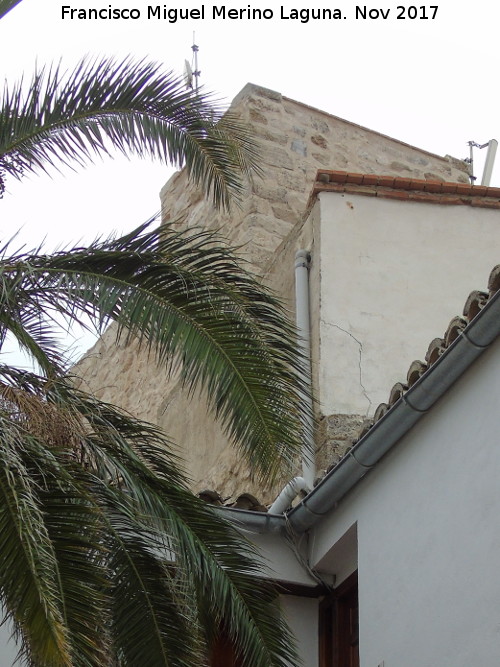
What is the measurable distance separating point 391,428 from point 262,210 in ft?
20.6

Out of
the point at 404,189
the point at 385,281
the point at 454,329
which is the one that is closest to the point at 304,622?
the point at 454,329

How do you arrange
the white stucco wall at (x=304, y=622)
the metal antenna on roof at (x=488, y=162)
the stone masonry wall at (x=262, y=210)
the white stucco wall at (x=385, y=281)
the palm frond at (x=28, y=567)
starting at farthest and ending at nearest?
the metal antenna on roof at (x=488, y=162)
the stone masonry wall at (x=262, y=210)
the white stucco wall at (x=385, y=281)
the white stucco wall at (x=304, y=622)
the palm frond at (x=28, y=567)

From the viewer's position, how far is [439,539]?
21.4 ft

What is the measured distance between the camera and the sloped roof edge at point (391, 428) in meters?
6.33

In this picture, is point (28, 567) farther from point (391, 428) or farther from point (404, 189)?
point (404, 189)

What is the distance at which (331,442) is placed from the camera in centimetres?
953

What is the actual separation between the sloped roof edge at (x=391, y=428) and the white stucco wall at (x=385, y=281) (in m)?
1.73

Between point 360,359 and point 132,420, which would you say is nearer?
point 132,420

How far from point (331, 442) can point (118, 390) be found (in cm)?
581

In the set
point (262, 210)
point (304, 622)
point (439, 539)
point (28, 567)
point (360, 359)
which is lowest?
point (28, 567)

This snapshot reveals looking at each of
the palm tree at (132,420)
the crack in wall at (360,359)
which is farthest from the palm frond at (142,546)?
the crack in wall at (360,359)

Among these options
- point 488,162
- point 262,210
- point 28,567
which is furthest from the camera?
point 488,162

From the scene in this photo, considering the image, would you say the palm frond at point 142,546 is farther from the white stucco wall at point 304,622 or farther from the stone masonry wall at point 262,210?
the stone masonry wall at point 262,210

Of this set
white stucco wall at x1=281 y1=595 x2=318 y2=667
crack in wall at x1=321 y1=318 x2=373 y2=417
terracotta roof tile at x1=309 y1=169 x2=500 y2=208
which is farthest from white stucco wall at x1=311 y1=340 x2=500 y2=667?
terracotta roof tile at x1=309 y1=169 x2=500 y2=208
